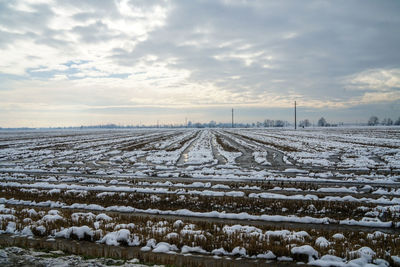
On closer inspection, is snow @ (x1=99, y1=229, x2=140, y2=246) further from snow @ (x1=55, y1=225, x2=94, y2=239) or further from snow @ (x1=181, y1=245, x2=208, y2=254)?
snow @ (x1=181, y1=245, x2=208, y2=254)

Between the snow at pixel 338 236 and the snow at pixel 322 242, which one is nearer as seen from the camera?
the snow at pixel 322 242

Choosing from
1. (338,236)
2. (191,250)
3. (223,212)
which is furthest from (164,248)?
(338,236)

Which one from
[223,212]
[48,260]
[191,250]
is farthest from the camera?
[223,212]

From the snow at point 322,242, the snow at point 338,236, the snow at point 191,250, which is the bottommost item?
the snow at point 191,250

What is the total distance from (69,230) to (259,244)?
187 inches

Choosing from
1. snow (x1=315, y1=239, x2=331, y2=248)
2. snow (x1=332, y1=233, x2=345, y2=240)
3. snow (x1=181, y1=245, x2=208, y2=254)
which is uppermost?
snow (x1=315, y1=239, x2=331, y2=248)

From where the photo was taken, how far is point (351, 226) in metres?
7.34

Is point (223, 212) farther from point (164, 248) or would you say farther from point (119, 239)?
point (119, 239)

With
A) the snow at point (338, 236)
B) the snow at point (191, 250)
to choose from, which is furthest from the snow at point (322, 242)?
the snow at point (191, 250)

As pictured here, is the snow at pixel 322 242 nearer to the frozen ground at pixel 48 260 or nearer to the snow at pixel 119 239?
the frozen ground at pixel 48 260

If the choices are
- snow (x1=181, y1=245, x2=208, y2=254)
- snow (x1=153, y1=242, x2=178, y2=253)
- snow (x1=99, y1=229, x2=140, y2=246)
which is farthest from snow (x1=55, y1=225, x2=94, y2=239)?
snow (x1=181, y1=245, x2=208, y2=254)

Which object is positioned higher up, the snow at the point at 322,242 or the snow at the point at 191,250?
the snow at the point at 322,242

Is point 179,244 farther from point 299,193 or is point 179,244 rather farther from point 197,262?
point 299,193

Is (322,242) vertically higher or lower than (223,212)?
higher
